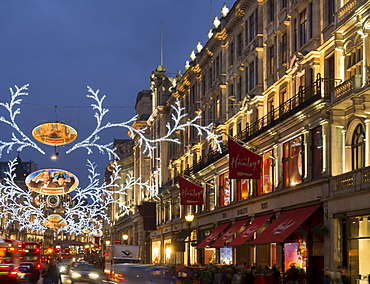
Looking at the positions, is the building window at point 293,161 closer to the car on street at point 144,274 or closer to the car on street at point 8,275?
the car on street at point 144,274

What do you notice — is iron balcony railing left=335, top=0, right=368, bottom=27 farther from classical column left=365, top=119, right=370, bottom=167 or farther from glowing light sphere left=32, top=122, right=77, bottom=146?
glowing light sphere left=32, top=122, right=77, bottom=146

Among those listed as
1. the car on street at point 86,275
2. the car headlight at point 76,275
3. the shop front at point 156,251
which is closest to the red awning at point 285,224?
the car on street at point 86,275

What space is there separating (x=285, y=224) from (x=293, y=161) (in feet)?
10.7

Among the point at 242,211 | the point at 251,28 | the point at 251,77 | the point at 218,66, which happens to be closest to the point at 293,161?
the point at 242,211

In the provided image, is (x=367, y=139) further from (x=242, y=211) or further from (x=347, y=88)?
(x=242, y=211)

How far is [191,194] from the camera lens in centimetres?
4553

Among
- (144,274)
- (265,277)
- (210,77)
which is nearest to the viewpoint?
(144,274)

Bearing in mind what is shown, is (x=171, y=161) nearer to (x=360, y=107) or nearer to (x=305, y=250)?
(x=305, y=250)

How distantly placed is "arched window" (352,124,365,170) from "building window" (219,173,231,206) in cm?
1820

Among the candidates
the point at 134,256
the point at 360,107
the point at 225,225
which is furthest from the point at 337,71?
the point at 134,256

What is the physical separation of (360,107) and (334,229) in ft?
18.3

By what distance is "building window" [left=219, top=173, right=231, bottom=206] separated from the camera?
48031mm

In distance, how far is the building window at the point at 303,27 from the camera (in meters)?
34.8

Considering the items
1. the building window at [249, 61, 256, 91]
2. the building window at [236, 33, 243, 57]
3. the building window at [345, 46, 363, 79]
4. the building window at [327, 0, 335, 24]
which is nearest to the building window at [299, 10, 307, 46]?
the building window at [327, 0, 335, 24]
